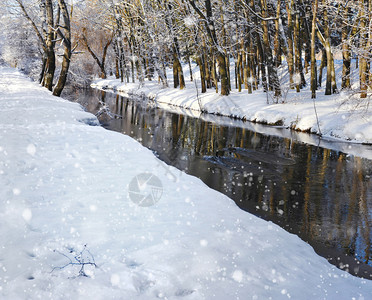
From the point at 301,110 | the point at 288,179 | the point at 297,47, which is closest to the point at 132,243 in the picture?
the point at 288,179

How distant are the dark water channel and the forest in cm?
432

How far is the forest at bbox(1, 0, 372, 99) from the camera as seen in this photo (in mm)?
16862

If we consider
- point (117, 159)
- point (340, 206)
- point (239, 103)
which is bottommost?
point (340, 206)

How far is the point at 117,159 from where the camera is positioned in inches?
294

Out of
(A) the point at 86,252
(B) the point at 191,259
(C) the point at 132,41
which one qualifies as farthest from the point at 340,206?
(C) the point at 132,41

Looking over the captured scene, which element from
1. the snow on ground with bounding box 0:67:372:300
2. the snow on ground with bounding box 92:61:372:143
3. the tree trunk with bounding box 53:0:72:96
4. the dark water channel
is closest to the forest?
the tree trunk with bounding box 53:0:72:96

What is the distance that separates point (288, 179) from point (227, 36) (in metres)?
17.8

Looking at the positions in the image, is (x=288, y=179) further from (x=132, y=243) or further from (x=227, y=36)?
(x=227, y=36)

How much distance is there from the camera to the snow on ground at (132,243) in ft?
10.6

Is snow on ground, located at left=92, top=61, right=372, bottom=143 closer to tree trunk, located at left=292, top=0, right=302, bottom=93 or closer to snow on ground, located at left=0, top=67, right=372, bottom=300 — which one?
tree trunk, located at left=292, top=0, right=302, bottom=93

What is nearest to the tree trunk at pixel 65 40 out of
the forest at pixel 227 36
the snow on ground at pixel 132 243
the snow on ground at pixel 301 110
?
the forest at pixel 227 36

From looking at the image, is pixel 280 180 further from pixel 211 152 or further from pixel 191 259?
pixel 191 259

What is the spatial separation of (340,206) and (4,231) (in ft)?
21.3

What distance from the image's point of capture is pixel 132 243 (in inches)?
157
